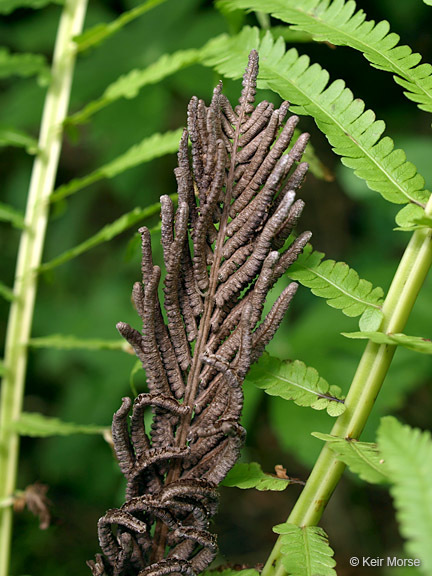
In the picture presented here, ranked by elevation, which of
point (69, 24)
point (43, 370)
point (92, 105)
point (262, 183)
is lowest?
point (43, 370)

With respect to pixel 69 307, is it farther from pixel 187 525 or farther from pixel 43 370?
pixel 187 525

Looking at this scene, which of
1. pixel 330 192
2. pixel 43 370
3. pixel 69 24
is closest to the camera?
pixel 69 24

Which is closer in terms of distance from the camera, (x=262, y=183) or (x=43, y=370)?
(x=262, y=183)

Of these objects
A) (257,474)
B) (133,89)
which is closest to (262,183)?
(257,474)

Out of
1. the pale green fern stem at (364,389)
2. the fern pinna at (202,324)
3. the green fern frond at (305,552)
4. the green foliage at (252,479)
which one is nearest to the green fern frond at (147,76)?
the fern pinna at (202,324)

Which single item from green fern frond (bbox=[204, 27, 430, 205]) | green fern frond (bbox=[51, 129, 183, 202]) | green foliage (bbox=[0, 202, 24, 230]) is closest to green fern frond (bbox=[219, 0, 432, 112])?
green fern frond (bbox=[204, 27, 430, 205])

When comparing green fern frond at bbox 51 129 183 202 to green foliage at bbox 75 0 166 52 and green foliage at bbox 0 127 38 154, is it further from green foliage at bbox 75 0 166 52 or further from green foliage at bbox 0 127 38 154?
green foliage at bbox 75 0 166 52

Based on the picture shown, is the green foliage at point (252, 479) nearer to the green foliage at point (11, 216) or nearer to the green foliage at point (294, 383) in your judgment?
the green foliage at point (294, 383)
